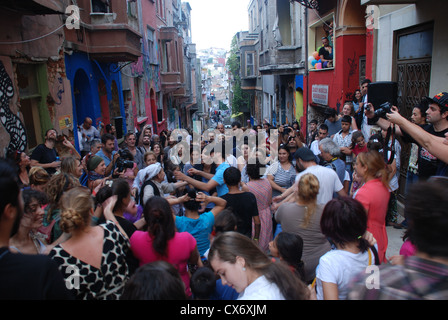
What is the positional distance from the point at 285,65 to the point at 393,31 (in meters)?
9.64

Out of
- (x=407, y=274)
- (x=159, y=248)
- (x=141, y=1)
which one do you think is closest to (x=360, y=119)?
(x=159, y=248)

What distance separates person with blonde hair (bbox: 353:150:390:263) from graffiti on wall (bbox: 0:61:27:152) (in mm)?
5530

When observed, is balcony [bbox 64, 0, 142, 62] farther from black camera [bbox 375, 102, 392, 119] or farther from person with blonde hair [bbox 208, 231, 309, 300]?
person with blonde hair [bbox 208, 231, 309, 300]

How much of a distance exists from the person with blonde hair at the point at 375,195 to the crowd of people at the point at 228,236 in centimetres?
1

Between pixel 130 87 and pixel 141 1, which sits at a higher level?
pixel 141 1

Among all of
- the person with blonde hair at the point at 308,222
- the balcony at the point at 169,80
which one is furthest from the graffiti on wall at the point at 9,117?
the balcony at the point at 169,80

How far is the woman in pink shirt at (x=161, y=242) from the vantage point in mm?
2859

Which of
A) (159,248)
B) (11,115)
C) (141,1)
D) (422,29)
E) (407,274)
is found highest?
(141,1)

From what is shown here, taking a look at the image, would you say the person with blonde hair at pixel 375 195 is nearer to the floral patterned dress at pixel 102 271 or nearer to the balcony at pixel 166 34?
the floral patterned dress at pixel 102 271

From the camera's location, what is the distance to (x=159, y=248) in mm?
2830

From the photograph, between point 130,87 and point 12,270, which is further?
point 130,87

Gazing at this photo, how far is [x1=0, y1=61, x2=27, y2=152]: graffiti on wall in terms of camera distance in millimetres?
5926

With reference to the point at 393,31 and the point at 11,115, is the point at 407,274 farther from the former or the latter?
the point at 393,31

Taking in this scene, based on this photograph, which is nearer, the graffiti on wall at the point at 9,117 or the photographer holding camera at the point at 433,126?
the photographer holding camera at the point at 433,126
